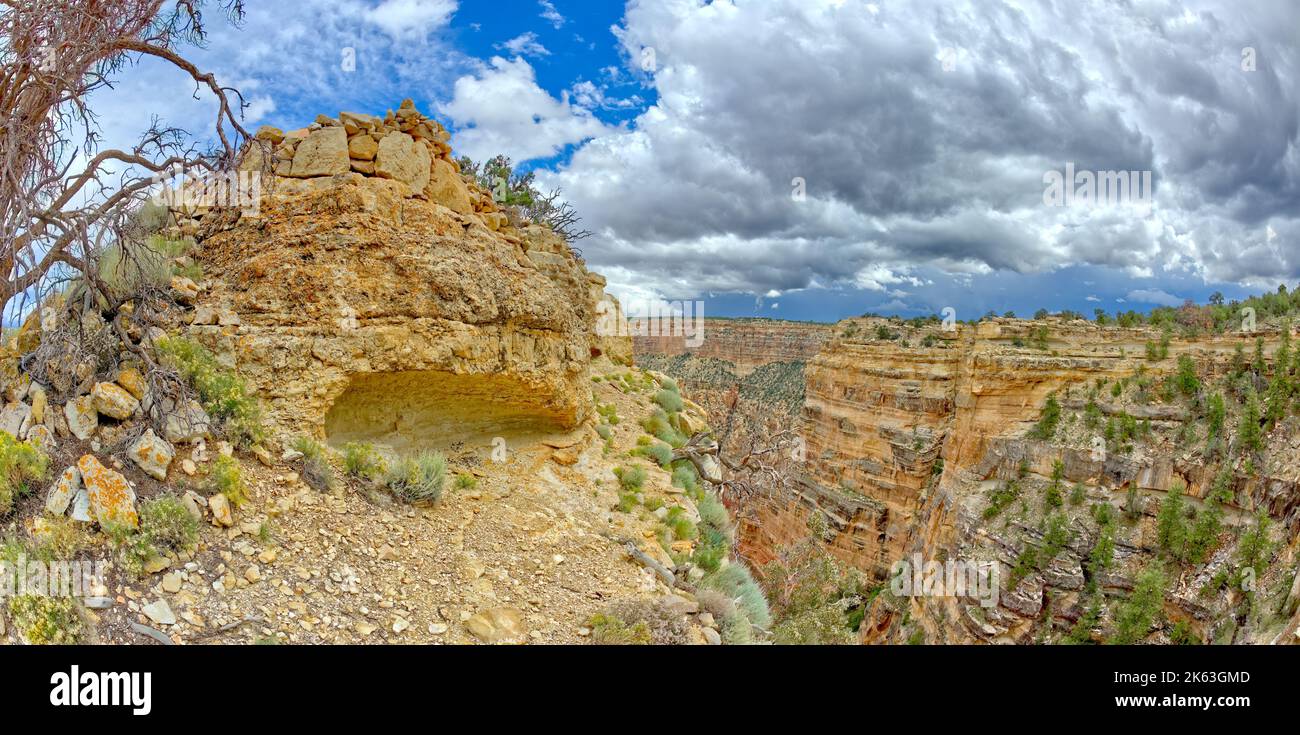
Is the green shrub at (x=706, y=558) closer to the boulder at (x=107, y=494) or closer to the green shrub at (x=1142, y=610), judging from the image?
the boulder at (x=107, y=494)

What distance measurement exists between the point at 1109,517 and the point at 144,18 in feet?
104

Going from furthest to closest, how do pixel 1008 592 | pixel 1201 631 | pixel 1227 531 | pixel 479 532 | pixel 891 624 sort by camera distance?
1. pixel 891 624
2. pixel 1008 592
3. pixel 1227 531
4. pixel 1201 631
5. pixel 479 532

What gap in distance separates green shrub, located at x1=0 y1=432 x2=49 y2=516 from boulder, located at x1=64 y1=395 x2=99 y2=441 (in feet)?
1.51

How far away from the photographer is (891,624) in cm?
2894

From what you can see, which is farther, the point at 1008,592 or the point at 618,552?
the point at 1008,592

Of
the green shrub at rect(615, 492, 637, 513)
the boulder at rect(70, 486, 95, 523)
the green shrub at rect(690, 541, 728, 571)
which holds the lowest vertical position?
the green shrub at rect(690, 541, 728, 571)

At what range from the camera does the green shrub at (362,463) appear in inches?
253

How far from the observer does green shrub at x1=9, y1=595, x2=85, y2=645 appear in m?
3.73

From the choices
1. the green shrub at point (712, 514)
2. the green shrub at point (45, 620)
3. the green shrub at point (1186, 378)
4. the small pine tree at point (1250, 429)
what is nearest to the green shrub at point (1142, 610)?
the small pine tree at point (1250, 429)

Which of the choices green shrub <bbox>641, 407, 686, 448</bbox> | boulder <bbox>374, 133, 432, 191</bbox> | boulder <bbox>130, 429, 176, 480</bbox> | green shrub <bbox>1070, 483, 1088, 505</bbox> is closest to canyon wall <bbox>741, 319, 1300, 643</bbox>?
green shrub <bbox>1070, 483, 1088, 505</bbox>

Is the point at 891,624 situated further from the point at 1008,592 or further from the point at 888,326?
the point at 888,326

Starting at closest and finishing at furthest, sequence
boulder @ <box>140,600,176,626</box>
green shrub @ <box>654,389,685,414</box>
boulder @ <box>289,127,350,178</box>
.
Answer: boulder @ <box>140,600,176,626</box>, boulder @ <box>289,127,350,178</box>, green shrub @ <box>654,389,685,414</box>

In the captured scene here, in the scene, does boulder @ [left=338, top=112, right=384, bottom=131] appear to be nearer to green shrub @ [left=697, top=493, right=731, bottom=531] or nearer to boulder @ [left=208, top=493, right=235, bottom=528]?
boulder @ [left=208, top=493, right=235, bottom=528]

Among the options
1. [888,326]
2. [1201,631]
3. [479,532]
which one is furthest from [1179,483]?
[479,532]
